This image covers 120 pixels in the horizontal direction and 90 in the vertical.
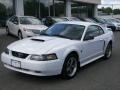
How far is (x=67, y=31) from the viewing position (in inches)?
268

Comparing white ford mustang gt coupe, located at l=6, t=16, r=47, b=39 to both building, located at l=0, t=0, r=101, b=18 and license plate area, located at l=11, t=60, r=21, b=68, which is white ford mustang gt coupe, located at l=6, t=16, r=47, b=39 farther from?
building, located at l=0, t=0, r=101, b=18

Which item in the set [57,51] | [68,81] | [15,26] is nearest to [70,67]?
[68,81]

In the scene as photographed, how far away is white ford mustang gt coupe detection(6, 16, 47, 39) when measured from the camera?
12.5m

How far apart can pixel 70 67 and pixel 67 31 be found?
49.3 inches

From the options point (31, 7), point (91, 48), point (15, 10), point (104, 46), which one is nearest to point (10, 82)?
point (91, 48)

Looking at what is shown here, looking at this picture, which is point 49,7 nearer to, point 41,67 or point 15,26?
point 15,26

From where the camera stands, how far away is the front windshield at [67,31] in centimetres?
664

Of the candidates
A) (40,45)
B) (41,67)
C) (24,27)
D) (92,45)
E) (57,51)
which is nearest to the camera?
(41,67)

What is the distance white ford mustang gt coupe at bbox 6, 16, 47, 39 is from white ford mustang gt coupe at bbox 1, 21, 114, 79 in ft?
17.6

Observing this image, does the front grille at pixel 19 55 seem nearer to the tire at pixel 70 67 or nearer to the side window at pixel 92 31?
the tire at pixel 70 67

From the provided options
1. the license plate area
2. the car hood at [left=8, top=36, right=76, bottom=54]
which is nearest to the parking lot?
the license plate area

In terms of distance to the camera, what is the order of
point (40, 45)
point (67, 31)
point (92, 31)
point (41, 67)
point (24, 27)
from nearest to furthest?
point (41, 67)
point (40, 45)
point (67, 31)
point (92, 31)
point (24, 27)

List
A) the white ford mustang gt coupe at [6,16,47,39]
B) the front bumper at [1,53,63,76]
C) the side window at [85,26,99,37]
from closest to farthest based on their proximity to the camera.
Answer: the front bumper at [1,53,63,76] → the side window at [85,26,99,37] → the white ford mustang gt coupe at [6,16,47,39]

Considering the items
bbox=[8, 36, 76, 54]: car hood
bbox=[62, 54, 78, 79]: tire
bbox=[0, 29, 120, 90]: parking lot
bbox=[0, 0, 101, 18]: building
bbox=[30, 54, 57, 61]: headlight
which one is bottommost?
bbox=[0, 29, 120, 90]: parking lot
